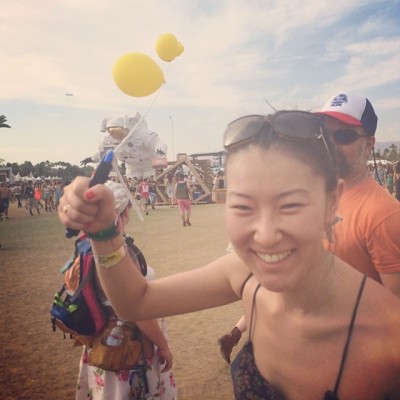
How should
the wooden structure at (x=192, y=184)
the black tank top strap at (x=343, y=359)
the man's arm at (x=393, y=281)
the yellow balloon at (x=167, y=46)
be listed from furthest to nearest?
Result: 1. the wooden structure at (x=192, y=184)
2. the yellow balloon at (x=167, y=46)
3. the man's arm at (x=393, y=281)
4. the black tank top strap at (x=343, y=359)

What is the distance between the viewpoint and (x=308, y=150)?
120cm

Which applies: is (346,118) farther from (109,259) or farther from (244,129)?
(109,259)

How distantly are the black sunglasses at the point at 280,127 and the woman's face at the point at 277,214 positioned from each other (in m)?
0.07

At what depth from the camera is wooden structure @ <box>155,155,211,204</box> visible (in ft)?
69.4

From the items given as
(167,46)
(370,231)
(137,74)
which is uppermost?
(167,46)

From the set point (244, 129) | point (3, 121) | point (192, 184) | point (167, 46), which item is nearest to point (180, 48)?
point (167, 46)

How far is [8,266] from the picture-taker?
7961mm

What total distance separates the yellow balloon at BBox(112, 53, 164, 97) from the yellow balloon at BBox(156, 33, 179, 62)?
75 cm

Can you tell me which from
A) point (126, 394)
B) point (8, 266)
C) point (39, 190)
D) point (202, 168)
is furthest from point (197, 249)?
point (39, 190)

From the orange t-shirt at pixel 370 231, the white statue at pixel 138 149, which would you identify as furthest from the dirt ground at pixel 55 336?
the white statue at pixel 138 149

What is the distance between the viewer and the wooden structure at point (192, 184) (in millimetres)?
21156

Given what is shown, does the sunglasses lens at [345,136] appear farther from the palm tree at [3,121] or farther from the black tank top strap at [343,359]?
the palm tree at [3,121]

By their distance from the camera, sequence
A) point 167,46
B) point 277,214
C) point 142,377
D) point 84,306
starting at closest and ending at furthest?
point 277,214 → point 84,306 → point 142,377 → point 167,46

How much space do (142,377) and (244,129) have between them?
68.3 inches
